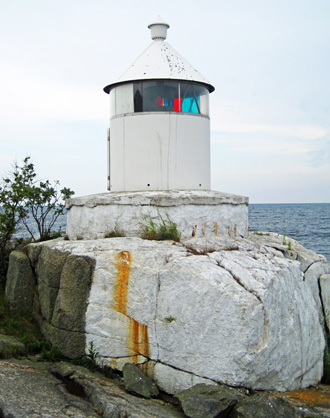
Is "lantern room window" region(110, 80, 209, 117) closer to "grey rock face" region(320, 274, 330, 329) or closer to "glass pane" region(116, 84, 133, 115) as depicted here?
"glass pane" region(116, 84, 133, 115)

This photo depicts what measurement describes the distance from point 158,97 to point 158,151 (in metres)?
1.13

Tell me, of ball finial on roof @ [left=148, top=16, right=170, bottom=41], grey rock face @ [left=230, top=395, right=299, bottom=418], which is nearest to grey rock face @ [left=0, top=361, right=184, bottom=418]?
grey rock face @ [left=230, top=395, right=299, bottom=418]

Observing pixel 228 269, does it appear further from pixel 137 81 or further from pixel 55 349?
pixel 137 81

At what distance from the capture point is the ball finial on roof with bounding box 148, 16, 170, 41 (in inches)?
445

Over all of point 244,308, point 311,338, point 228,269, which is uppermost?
point 228,269

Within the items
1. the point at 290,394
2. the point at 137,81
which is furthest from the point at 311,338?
the point at 137,81

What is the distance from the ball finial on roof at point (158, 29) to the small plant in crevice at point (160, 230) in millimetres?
4460

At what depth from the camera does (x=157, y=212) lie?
31.0 ft

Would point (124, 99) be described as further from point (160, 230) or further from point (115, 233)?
point (160, 230)

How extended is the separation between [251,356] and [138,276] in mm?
2127

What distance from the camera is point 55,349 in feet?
28.1

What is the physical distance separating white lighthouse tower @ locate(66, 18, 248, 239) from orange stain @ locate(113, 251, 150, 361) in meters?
1.26

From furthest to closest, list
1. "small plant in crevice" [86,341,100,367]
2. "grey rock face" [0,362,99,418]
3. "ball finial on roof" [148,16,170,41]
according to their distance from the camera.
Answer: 1. "ball finial on roof" [148,16,170,41]
2. "small plant in crevice" [86,341,100,367]
3. "grey rock face" [0,362,99,418]

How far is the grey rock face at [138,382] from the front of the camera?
7359 mm
